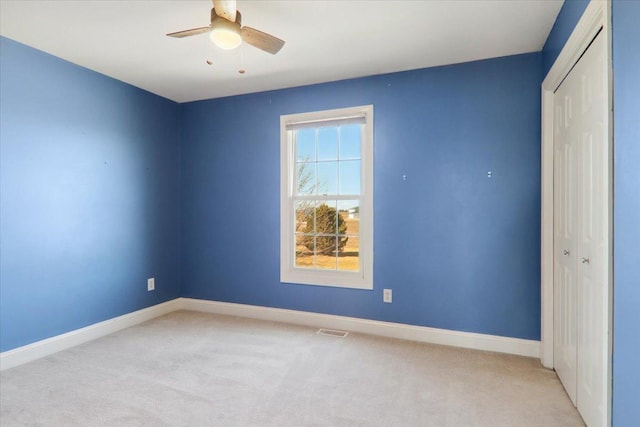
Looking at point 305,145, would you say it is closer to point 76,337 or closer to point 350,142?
point 350,142

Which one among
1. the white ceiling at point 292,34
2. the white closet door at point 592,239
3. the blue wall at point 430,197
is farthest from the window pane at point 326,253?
the white closet door at point 592,239

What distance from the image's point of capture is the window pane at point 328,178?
3.52 metres

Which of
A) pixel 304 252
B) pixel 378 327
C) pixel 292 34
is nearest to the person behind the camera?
pixel 292 34

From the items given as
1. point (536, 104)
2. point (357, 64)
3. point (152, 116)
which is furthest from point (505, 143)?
point (152, 116)

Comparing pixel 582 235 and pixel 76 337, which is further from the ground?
pixel 582 235

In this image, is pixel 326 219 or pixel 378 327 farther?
pixel 326 219

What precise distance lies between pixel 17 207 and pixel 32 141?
1.75 ft

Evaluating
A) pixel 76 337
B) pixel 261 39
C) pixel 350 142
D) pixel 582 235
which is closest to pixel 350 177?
pixel 350 142

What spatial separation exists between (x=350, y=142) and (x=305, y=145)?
0.50 m

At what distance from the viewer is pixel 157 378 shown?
241 centimetres

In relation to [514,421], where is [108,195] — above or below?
above

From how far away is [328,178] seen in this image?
356cm

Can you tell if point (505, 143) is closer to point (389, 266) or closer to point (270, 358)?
point (389, 266)

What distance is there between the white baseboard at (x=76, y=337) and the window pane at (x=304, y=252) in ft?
5.38
